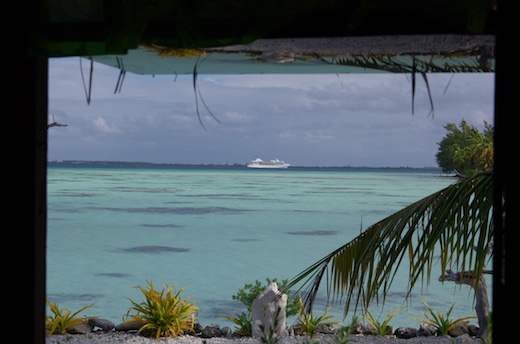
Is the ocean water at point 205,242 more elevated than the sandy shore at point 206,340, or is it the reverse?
the sandy shore at point 206,340

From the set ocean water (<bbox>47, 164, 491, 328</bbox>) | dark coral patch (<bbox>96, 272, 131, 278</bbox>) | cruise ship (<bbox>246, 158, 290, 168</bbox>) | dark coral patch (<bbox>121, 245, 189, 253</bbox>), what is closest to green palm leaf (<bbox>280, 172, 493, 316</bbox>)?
ocean water (<bbox>47, 164, 491, 328</bbox>)

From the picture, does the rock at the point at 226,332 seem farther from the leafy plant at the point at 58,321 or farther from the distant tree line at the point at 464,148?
the distant tree line at the point at 464,148

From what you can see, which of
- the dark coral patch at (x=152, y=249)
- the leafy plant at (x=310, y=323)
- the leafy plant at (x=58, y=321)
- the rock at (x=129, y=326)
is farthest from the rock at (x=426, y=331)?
the dark coral patch at (x=152, y=249)

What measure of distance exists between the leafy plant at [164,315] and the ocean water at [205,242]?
82.0 inches

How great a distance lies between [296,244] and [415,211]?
58.7 ft

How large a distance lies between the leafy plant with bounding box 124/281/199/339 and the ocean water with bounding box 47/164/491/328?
208 cm

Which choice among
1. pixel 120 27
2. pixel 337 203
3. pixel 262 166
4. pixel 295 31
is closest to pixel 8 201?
pixel 120 27

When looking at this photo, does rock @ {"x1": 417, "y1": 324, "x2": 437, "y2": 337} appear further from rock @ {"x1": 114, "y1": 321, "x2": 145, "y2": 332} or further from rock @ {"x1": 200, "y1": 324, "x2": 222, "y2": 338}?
rock @ {"x1": 114, "y1": 321, "x2": 145, "y2": 332}

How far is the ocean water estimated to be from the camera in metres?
13.5

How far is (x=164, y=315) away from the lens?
21.0 feet

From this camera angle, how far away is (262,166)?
6725 cm

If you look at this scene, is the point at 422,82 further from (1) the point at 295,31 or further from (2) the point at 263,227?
(2) the point at 263,227

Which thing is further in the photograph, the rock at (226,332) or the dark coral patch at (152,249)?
the dark coral patch at (152,249)

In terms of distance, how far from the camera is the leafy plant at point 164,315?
639cm
